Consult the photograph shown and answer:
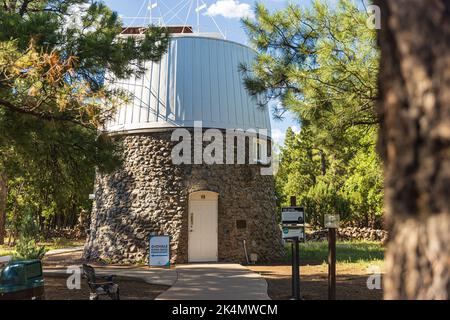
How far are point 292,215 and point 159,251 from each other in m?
6.00

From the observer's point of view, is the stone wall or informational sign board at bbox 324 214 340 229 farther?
the stone wall

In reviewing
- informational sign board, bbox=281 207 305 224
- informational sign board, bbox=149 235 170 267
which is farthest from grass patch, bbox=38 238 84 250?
informational sign board, bbox=281 207 305 224

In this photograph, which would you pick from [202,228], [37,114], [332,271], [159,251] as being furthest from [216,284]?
[37,114]

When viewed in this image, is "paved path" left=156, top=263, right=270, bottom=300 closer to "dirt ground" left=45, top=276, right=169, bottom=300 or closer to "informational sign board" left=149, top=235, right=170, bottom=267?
"dirt ground" left=45, top=276, right=169, bottom=300

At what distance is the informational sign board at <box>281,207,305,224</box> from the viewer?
26.9 ft

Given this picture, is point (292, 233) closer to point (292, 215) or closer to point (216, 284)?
point (292, 215)

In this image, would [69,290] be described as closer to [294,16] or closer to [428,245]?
[294,16]

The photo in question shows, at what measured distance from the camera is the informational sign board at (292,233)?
319 inches

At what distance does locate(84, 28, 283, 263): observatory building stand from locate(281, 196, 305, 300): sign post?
646cm

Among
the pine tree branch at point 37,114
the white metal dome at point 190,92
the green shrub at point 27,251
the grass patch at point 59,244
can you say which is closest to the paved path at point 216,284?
the green shrub at point 27,251

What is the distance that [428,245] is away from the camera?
2.00 metres

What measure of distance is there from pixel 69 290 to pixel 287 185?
27677mm

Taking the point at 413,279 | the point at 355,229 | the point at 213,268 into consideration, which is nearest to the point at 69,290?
the point at 213,268

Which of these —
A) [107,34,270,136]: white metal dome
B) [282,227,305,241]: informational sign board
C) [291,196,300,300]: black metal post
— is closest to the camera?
[291,196,300,300]: black metal post
